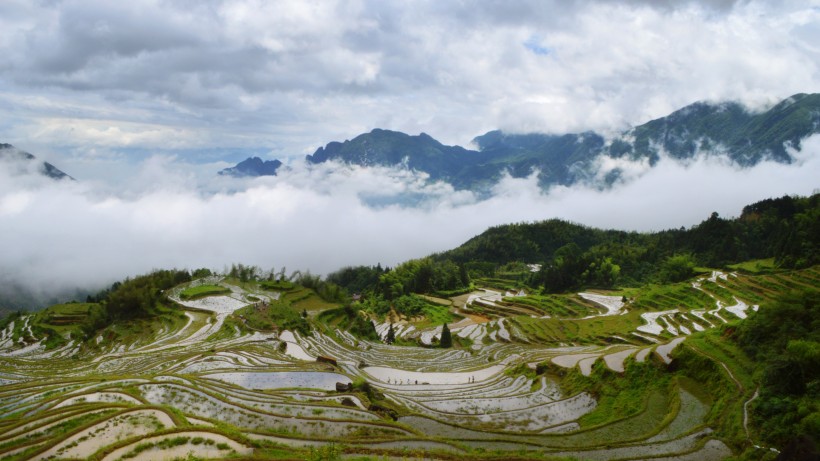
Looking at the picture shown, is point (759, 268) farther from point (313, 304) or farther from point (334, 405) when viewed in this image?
point (334, 405)

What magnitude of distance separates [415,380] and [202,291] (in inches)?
1783

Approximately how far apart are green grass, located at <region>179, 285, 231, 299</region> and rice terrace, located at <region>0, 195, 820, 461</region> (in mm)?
403

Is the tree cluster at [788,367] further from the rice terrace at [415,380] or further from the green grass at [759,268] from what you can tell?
the green grass at [759,268]

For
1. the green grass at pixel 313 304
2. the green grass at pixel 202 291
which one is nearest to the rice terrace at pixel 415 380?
the green grass at pixel 202 291

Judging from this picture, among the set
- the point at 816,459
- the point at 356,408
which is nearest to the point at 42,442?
the point at 356,408

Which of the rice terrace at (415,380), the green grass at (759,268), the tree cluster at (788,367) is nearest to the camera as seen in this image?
the tree cluster at (788,367)

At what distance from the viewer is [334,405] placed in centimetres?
2081

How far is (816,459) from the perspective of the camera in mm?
11977

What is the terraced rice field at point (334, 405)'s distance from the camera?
50.3 feet

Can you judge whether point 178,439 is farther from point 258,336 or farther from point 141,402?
point 258,336

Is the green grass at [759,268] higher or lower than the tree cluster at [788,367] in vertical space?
higher

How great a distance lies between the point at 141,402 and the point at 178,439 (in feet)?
20.5

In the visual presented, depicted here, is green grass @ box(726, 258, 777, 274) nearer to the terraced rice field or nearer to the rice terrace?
the rice terrace

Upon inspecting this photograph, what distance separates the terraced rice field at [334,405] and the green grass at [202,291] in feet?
53.2
